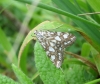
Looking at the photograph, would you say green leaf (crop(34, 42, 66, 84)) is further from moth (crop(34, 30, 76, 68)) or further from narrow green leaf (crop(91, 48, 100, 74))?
narrow green leaf (crop(91, 48, 100, 74))

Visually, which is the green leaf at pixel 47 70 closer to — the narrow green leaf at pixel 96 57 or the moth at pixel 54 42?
the moth at pixel 54 42

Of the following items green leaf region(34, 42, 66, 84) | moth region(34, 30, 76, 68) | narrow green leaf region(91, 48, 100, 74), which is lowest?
green leaf region(34, 42, 66, 84)

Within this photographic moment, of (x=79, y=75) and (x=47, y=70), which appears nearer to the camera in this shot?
(x=47, y=70)

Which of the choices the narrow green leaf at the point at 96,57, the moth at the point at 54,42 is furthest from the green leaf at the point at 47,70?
the narrow green leaf at the point at 96,57

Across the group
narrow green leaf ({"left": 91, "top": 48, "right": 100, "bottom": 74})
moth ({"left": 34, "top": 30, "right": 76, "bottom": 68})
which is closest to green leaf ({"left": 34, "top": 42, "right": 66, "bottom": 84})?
moth ({"left": 34, "top": 30, "right": 76, "bottom": 68})

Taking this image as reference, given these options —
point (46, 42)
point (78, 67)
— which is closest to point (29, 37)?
point (46, 42)

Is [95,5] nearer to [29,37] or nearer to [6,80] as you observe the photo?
[29,37]
